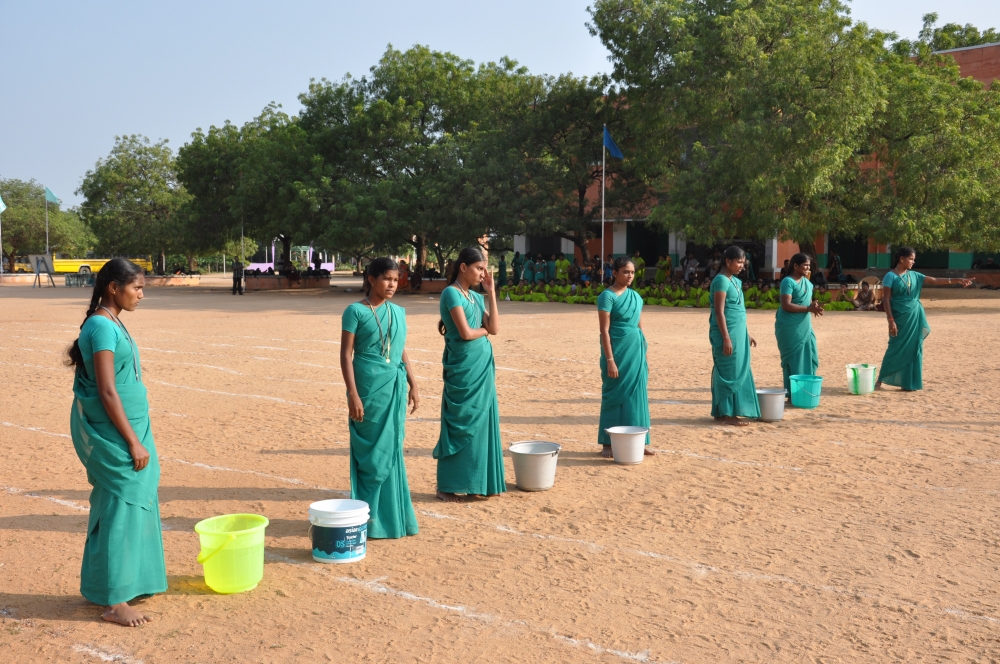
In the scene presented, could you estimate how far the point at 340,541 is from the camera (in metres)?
4.81

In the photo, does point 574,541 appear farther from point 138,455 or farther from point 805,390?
point 805,390

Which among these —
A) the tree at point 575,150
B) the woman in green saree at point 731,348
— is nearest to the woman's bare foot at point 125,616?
the woman in green saree at point 731,348

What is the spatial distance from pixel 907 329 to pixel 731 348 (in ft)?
11.6

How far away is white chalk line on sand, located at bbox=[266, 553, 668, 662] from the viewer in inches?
149

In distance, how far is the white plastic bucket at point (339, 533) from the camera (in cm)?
478

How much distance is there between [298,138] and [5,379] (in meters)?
23.5

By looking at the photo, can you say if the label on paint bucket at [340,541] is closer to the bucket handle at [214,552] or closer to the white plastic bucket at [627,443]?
the bucket handle at [214,552]

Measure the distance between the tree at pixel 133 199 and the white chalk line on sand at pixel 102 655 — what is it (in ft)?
153

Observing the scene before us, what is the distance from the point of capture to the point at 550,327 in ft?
63.5

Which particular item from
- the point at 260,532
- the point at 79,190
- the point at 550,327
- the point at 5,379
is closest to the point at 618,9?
the point at 550,327

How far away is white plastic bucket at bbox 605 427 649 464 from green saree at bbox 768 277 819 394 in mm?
3233

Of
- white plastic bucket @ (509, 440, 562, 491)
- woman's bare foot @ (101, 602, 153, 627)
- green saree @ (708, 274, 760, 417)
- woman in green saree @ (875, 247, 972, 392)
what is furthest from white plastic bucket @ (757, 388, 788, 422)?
woman's bare foot @ (101, 602, 153, 627)

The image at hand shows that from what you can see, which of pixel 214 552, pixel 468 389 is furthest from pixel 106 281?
pixel 468 389

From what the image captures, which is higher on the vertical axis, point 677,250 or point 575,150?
point 575,150
